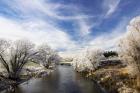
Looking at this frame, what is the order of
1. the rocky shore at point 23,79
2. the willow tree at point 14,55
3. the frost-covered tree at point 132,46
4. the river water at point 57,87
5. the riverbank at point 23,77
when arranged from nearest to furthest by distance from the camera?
1. the frost-covered tree at point 132,46
2. the river water at point 57,87
3. the rocky shore at point 23,79
4. the riverbank at point 23,77
5. the willow tree at point 14,55

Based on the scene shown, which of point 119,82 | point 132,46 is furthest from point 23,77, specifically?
point 132,46

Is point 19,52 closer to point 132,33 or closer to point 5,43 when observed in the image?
point 5,43

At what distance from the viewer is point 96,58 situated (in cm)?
10950

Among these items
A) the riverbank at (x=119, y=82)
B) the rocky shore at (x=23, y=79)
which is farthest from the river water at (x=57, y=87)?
the riverbank at (x=119, y=82)

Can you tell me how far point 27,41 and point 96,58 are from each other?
147 feet

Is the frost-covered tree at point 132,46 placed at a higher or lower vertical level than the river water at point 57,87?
higher

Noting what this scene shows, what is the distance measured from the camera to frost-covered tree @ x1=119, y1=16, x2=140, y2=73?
47312mm

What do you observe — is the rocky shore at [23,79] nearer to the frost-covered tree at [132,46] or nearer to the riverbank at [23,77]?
the riverbank at [23,77]

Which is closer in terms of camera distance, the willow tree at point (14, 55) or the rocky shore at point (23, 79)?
the rocky shore at point (23, 79)

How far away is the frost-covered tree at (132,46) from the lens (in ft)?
155

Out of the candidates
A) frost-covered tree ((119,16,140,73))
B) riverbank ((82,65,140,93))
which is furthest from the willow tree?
frost-covered tree ((119,16,140,73))

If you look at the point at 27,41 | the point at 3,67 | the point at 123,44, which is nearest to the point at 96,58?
the point at 27,41

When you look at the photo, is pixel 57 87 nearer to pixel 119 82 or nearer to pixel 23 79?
pixel 119 82

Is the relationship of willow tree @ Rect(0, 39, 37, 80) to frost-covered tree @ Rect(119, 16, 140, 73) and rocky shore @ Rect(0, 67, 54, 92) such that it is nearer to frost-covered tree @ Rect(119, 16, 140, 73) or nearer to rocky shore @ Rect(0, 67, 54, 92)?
rocky shore @ Rect(0, 67, 54, 92)
